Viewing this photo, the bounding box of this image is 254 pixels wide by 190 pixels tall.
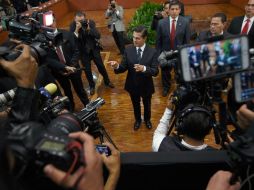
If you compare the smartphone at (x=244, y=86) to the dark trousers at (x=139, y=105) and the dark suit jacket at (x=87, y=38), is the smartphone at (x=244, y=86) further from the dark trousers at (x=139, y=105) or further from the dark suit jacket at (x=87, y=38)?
the dark suit jacket at (x=87, y=38)

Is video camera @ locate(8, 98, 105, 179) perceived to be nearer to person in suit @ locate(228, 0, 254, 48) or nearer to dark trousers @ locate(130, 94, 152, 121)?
dark trousers @ locate(130, 94, 152, 121)

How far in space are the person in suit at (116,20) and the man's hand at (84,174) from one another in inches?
223

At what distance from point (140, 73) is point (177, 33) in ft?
3.74

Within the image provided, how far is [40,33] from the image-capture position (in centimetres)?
183

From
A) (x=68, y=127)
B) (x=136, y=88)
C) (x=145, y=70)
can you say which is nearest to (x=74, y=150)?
(x=68, y=127)

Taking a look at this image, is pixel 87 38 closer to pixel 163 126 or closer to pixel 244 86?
pixel 163 126

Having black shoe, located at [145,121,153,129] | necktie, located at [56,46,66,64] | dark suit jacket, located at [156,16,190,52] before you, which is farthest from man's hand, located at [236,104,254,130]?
dark suit jacket, located at [156,16,190,52]

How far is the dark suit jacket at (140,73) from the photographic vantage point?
349cm

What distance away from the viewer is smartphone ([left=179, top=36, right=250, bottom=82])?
4.43 ft

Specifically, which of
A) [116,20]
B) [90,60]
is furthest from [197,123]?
[116,20]

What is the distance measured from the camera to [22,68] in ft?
4.53

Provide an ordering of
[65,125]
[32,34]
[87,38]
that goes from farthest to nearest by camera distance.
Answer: [87,38] < [32,34] < [65,125]

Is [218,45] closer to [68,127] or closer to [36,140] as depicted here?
[68,127]

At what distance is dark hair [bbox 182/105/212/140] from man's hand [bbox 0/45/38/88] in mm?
870
